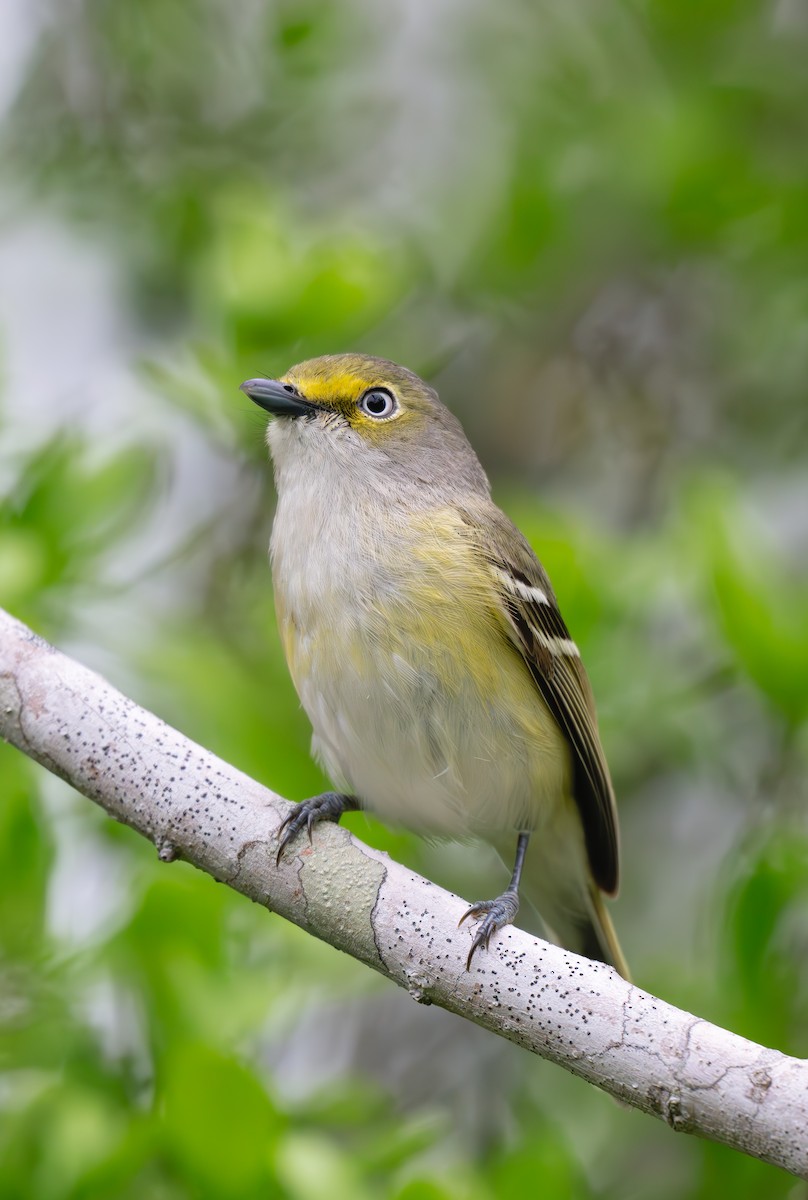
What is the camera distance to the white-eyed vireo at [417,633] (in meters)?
3.61

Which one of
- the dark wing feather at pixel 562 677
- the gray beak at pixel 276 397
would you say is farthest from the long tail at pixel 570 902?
the gray beak at pixel 276 397

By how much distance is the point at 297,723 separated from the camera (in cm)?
436

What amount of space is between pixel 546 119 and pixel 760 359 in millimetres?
1292

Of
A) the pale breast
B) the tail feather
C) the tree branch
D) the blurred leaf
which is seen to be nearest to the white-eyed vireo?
the pale breast

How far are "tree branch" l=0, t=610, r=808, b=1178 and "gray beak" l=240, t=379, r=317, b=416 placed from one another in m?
1.03

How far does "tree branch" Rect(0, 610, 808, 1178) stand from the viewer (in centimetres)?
237

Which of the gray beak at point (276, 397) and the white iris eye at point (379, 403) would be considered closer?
the gray beak at point (276, 397)

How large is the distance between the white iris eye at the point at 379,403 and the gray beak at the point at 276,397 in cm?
21

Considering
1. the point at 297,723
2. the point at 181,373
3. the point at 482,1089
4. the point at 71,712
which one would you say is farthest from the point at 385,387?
the point at 482,1089

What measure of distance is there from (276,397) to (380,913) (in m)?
1.60

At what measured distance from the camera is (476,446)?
19.7 ft

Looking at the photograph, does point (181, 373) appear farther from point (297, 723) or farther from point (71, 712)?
point (71, 712)

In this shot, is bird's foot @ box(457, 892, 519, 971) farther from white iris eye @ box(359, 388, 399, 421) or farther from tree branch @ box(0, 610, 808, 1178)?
white iris eye @ box(359, 388, 399, 421)

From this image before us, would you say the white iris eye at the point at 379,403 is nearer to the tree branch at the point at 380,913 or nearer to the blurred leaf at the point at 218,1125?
the tree branch at the point at 380,913
